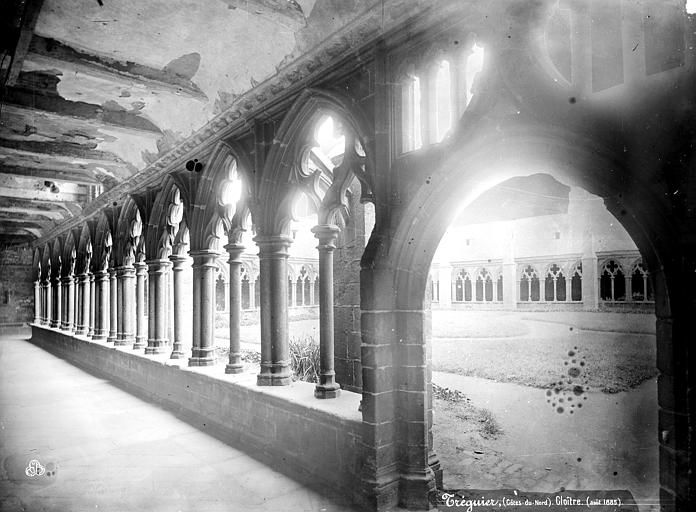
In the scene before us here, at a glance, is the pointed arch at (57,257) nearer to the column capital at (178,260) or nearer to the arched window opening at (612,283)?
the column capital at (178,260)

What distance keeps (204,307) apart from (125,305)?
3355mm

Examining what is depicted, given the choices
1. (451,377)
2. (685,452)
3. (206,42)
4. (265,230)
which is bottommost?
(451,377)

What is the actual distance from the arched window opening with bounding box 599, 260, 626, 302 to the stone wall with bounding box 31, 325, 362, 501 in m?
8.93

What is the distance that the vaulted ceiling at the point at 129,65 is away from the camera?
3496 mm

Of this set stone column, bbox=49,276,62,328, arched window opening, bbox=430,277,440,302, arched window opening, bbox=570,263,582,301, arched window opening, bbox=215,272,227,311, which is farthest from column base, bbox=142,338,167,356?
arched window opening, bbox=430,277,440,302

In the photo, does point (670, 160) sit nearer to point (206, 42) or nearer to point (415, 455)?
point (415, 455)

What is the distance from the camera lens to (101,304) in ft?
30.8

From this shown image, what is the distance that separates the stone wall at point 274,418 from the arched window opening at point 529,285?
31.9 ft

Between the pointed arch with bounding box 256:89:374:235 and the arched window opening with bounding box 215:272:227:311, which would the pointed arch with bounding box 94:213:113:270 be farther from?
the pointed arch with bounding box 256:89:374:235

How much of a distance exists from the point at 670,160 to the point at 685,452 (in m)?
1.16

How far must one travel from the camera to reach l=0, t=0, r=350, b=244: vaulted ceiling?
11.5 feet

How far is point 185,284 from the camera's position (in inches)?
342

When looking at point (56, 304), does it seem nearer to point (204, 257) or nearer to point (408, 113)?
point (204, 257)

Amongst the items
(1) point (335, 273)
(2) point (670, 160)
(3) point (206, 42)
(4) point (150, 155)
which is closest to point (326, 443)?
(1) point (335, 273)
